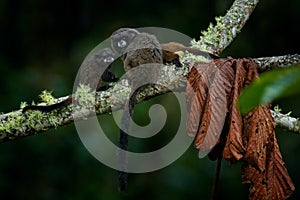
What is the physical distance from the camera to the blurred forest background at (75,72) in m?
4.28

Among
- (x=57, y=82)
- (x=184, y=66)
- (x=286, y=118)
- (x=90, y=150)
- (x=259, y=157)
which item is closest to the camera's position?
(x=259, y=157)

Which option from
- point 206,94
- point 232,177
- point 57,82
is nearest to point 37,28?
point 57,82

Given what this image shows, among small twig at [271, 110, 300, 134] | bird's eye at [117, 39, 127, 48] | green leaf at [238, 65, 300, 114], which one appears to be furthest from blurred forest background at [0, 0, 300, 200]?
green leaf at [238, 65, 300, 114]

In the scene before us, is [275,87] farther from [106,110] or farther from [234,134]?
[106,110]

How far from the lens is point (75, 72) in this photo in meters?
4.81

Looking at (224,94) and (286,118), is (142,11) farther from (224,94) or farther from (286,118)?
(224,94)

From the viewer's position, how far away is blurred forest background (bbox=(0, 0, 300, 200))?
428 centimetres

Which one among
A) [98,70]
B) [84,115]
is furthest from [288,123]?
[98,70]

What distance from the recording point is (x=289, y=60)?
1.94 meters

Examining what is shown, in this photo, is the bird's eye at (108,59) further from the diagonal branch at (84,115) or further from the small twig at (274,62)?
the small twig at (274,62)

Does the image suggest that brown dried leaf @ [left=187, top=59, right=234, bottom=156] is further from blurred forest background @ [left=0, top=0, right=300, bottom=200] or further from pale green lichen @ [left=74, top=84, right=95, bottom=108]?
blurred forest background @ [left=0, top=0, right=300, bottom=200]

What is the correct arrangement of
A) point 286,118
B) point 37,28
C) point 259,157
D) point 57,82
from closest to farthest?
1. point 259,157
2. point 286,118
3. point 57,82
4. point 37,28

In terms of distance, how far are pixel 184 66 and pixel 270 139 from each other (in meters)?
0.66

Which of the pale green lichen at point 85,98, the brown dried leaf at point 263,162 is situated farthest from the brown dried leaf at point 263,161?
the pale green lichen at point 85,98
